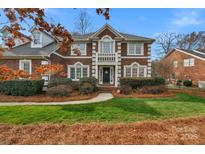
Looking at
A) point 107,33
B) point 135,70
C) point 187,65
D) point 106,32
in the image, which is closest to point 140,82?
point 135,70

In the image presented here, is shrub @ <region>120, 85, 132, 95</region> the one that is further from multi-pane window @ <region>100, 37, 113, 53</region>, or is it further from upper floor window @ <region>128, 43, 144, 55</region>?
upper floor window @ <region>128, 43, 144, 55</region>

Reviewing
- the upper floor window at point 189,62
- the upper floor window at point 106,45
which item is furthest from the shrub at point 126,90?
the upper floor window at point 189,62

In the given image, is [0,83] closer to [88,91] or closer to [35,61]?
[35,61]

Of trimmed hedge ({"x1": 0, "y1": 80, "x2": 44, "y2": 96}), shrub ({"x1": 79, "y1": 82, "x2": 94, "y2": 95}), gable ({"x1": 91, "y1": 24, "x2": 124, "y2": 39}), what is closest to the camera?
trimmed hedge ({"x1": 0, "y1": 80, "x2": 44, "y2": 96})

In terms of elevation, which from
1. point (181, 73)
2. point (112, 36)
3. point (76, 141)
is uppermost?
point (112, 36)

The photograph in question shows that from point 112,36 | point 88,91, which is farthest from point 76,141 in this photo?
point 112,36

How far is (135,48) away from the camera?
1641cm

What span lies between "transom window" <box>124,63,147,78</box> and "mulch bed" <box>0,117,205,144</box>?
1127 cm

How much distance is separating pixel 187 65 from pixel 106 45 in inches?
700

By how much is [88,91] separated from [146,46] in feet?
28.4

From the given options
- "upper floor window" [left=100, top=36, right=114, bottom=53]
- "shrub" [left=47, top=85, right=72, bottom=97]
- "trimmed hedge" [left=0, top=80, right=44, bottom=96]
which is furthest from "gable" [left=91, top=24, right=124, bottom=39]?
"trimmed hedge" [left=0, top=80, right=44, bottom=96]

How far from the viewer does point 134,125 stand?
16.4ft

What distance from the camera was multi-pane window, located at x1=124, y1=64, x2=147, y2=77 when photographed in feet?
53.9

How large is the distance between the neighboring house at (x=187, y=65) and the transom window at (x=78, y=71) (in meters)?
18.3
